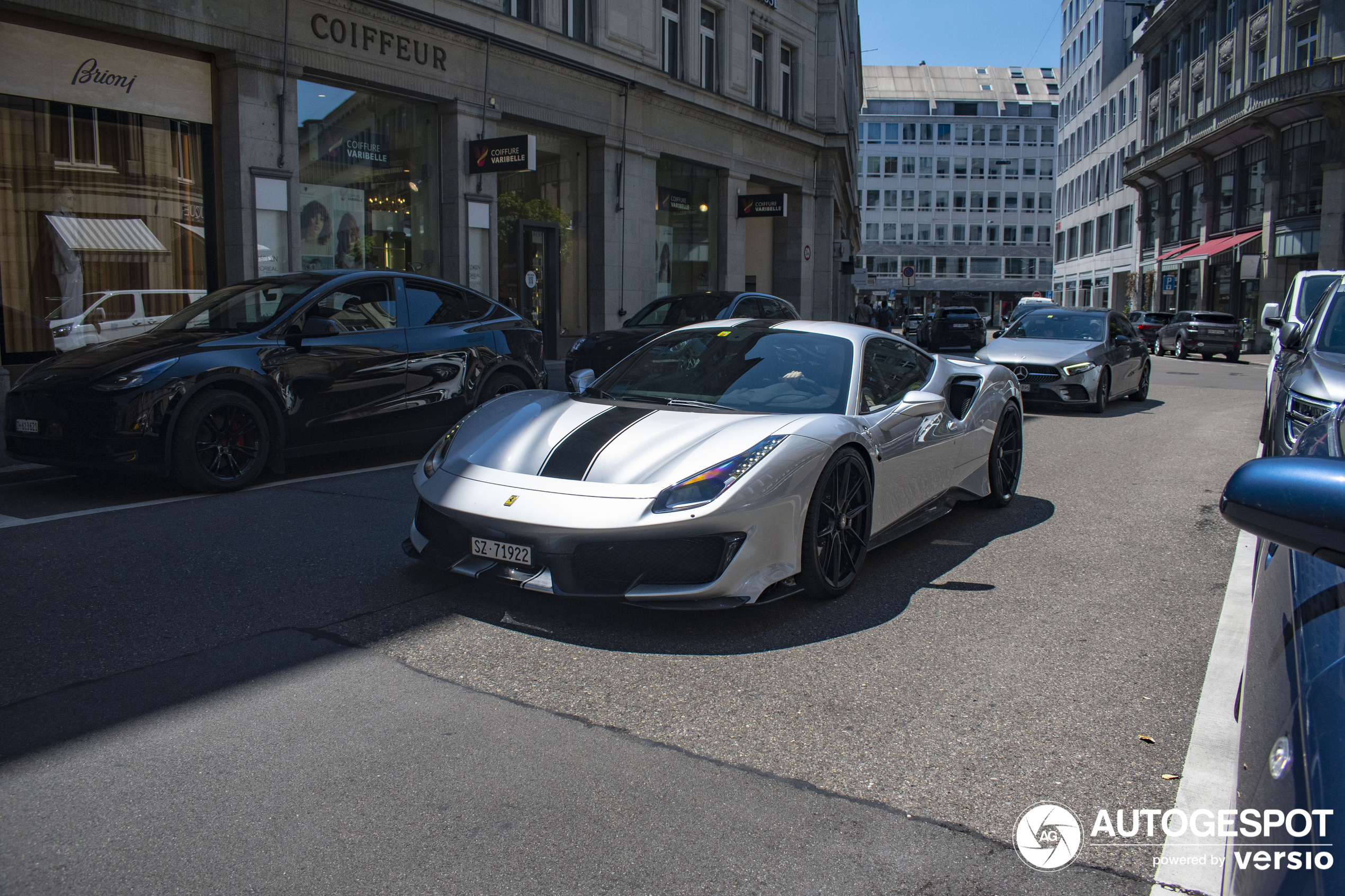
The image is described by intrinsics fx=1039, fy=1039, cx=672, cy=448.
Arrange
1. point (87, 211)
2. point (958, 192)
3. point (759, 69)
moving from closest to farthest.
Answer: point (87, 211) < point (759, 69) < point (958, 192)

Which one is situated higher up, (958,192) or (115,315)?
(958,192)

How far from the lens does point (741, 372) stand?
5.47m

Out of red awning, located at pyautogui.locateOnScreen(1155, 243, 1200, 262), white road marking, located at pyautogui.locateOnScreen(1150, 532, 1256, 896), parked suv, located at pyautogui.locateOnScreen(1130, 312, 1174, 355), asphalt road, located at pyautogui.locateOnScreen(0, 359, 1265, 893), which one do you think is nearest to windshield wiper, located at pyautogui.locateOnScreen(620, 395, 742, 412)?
asphalt road, located at pyautogui.locateOnScreen(0, 359, 1265, 893)

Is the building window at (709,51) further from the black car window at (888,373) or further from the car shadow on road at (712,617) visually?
the car shadow on road at (712,617)

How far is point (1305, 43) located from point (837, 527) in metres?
44.8

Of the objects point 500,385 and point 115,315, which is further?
point 115,315

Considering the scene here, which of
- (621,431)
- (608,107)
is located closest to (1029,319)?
(608,107)

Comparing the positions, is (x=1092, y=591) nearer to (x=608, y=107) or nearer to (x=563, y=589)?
(x=563, y=589)

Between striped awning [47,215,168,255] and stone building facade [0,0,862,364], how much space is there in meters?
0.02

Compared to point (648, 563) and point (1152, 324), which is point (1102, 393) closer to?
point (648, 563)

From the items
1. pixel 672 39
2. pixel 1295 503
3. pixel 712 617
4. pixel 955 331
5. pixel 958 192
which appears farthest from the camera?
pixel 958 192

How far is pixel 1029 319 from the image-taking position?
49.9ft

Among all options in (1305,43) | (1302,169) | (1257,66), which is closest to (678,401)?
(1302,169)

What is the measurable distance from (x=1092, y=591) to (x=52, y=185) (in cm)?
1254
